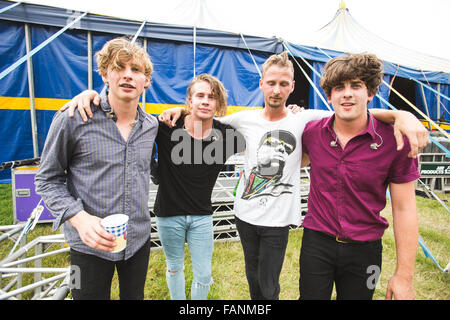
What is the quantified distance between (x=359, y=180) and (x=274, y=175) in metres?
0.57

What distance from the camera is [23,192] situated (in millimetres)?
3455

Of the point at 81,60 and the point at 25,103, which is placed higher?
the point at 81,60

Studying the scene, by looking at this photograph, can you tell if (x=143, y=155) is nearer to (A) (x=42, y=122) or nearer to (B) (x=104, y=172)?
(B) (x=104, y=172)


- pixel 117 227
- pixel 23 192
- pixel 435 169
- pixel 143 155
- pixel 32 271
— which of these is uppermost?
pixel 143 155

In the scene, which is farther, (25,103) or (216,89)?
(25,103)

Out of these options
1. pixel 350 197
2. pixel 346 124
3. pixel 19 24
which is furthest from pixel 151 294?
pixel 19 24

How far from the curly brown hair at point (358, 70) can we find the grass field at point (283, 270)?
219cm

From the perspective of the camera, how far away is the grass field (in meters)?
2.43

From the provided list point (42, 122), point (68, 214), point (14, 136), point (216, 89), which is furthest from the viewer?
point (42, 122)

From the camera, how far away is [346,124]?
1413mm

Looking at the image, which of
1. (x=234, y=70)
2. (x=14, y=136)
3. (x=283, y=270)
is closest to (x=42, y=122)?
(x=14, y=136)

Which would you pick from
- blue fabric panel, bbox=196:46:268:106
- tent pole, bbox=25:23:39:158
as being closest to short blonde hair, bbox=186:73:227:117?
blue fabric panel, bbox=196:46:268:106

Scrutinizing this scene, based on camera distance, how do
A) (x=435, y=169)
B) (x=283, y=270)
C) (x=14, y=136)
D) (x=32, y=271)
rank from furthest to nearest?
(x=435, y=169) < (x=14, y=136) < (x=283, y=270) < (x=32, y=271)
